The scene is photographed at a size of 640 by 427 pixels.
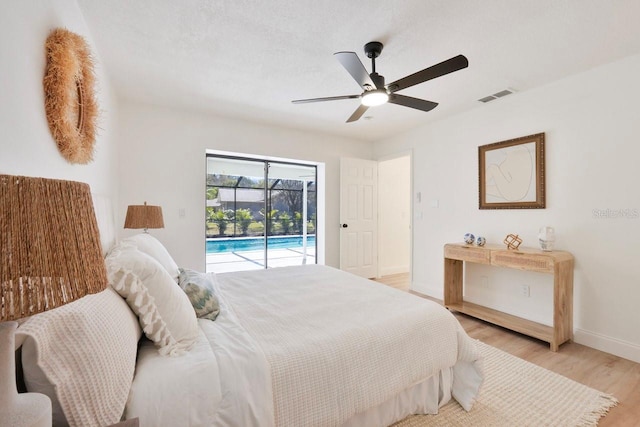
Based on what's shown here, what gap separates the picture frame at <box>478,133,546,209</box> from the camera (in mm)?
2951

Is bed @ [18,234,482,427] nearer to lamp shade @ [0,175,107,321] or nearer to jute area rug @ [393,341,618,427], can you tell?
jute area rug @ [393,341,618,427]

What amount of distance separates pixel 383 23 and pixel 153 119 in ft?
9.58

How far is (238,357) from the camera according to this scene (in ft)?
3.91

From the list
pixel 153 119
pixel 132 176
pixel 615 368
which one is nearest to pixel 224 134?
pixel 153 119

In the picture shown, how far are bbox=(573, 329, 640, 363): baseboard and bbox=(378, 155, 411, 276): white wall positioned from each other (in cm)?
294

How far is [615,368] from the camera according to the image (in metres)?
2.25

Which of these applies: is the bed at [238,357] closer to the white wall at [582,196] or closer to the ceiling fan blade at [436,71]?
the ceiling fan blade at [436,71]

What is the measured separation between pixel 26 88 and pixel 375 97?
78.5 inches

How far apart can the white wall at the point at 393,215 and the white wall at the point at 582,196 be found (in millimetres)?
1911

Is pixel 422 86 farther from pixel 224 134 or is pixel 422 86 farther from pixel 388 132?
pixel 224 134

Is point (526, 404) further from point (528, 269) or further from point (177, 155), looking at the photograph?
point (177, 155)

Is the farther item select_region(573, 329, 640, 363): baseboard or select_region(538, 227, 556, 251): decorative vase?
select_region(538, 227, 556, 251): decorative vase

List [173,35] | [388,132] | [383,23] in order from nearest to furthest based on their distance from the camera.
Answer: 1. [383,23]
2. [173,35]
3. [388,132]

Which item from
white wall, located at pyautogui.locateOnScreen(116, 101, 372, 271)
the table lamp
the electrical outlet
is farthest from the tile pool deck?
the table lamp
